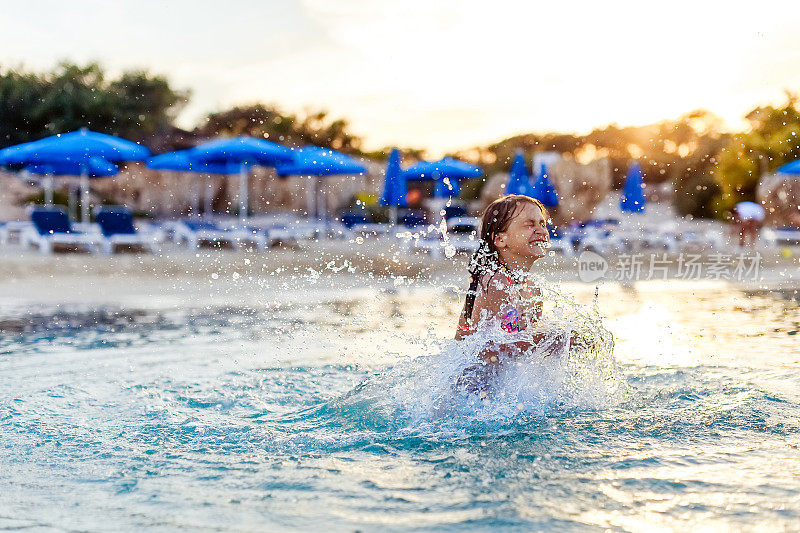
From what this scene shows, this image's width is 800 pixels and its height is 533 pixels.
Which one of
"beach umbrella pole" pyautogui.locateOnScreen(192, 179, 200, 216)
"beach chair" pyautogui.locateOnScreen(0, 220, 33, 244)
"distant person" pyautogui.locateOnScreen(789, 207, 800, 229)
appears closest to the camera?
"beach chair" pyautogui.locateOnScreen(0, 220, 33, 244)

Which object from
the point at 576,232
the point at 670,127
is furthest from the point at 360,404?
the point at 670,127

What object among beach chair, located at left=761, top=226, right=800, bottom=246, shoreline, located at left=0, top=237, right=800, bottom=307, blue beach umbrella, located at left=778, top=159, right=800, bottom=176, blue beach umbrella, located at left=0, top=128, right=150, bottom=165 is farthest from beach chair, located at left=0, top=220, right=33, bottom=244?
blue beach umbrella, located at left=778, top=159, right=800, bottom=176

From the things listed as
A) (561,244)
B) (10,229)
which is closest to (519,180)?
(561,244)

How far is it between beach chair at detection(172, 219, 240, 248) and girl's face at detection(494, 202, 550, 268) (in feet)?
41.3

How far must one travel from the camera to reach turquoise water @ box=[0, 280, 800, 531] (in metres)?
2.71

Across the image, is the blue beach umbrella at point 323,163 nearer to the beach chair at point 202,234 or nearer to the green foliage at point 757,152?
the beach chair at point 202,234

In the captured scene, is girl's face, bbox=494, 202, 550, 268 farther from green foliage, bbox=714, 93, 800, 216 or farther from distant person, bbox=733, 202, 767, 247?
green foliage, bbox=714, 93, 800, 216

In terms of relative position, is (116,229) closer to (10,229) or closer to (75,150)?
(75,150)

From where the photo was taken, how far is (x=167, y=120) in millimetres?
34250

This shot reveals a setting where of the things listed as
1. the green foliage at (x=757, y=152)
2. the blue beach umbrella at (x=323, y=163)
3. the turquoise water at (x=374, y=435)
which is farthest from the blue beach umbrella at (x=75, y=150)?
the green foliage at (x=757, y=152)

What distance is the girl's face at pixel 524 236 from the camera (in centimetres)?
377

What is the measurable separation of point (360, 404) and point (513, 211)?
4.49ft

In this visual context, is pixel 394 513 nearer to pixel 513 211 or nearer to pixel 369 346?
pixel 513 211

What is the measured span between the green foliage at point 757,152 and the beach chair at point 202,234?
1934 cm
